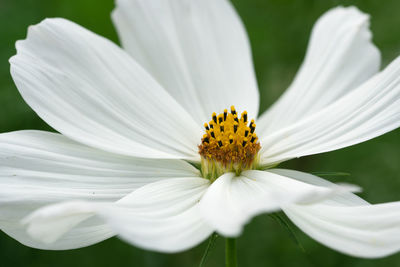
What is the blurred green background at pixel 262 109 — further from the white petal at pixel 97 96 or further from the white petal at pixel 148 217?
the white petal at pixel 148 217

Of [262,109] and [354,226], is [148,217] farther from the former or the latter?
[262,109]

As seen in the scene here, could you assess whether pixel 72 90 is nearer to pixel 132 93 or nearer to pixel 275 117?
pixel 132 93

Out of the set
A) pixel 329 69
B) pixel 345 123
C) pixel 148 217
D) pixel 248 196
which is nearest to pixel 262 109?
pixel 329 69

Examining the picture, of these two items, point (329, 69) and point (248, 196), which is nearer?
point (248, 196)

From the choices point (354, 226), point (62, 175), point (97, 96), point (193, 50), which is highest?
point (193, 50)

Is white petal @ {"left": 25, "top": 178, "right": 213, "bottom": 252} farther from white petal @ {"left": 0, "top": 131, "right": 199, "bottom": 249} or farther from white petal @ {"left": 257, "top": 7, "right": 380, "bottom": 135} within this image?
white petal @ {"left": 257, "top": 7, "right": 380, "bottom": 135}

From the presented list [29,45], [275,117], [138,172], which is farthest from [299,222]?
[29,45]
